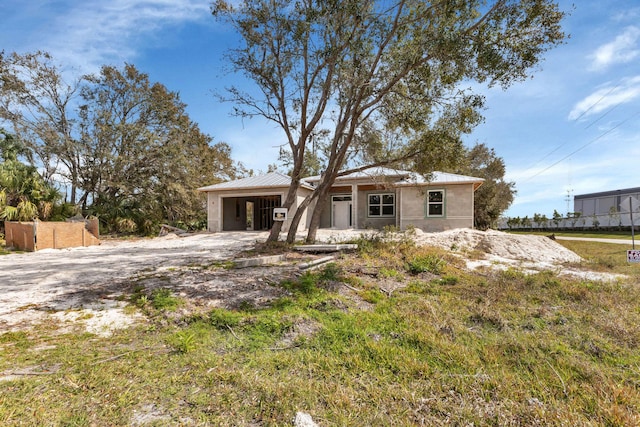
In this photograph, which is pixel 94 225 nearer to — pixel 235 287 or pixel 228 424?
pixel 235 287

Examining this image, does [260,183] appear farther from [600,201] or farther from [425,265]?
[600,201]

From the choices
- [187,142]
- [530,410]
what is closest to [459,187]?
[530,410]

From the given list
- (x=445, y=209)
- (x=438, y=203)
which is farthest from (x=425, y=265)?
(x=438, y=203)

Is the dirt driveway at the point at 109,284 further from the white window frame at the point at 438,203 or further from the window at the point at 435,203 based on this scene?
the window at the point at 435,203

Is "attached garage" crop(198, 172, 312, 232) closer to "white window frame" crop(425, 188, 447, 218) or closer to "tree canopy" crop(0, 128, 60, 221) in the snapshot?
"white window frame" crop(425, 188, 447, 218)

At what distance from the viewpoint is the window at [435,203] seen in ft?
55.8

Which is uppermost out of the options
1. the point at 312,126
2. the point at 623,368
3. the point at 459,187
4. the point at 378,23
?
the point at 378,23

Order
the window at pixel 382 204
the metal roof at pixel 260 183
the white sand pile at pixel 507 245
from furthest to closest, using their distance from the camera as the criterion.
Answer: the window at pixel 382 204 → the metal roof at pixel 260 183 → the white sand pile at pixel 507 245

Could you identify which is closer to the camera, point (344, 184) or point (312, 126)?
point (312, 126)

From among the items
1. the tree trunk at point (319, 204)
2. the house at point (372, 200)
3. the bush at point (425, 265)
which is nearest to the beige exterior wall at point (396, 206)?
the house at point (372, 200)

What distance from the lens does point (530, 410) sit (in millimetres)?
2205

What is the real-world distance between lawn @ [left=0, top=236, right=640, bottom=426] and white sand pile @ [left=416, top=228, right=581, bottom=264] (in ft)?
19.5

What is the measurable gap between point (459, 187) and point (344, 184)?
635cm

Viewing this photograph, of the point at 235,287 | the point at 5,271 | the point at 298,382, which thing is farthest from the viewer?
the point at 5,271
